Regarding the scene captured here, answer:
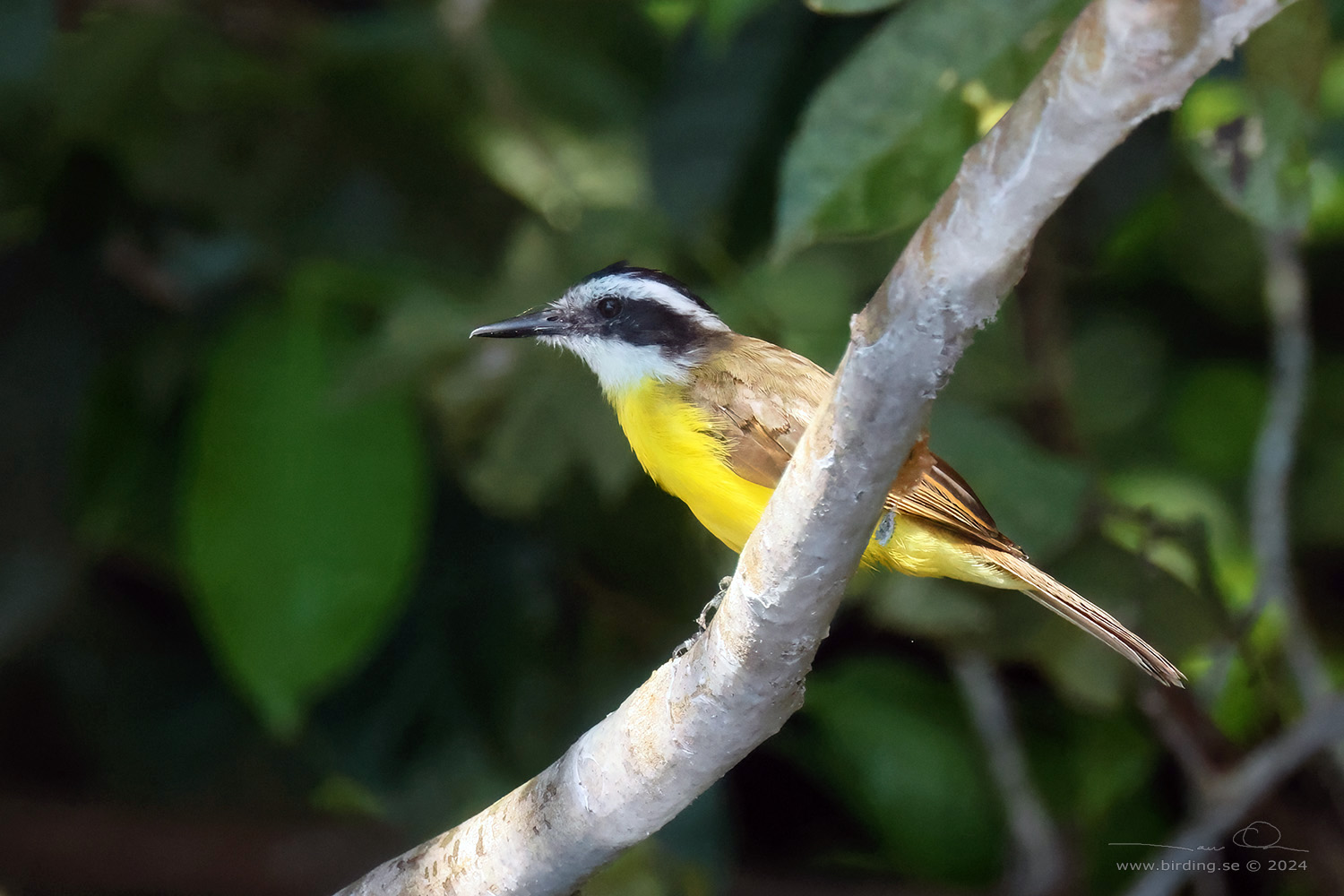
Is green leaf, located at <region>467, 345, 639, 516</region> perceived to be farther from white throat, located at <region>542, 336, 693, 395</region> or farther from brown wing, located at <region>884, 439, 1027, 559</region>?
brown wing, located at <region>884, 439, 1027, 559</region>

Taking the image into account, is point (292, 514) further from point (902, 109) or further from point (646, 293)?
point (902, 109)

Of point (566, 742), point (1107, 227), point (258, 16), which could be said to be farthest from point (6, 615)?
point (1107, 227)

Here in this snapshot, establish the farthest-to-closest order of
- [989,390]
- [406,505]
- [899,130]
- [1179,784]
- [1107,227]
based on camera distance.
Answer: [1179,784] < [1107,227] < [406,505] < [989,390] < [899,130]

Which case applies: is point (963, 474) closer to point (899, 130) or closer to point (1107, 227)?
point (899, 130)

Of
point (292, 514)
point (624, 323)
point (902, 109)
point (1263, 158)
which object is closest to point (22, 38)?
point (292, 514)

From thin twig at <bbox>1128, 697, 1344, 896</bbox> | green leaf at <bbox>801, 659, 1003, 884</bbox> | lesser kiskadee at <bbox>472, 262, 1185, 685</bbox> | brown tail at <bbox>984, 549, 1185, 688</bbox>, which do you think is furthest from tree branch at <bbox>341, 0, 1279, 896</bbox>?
thin twig at <bbox>1128, 697, 1344, 896</bbox>

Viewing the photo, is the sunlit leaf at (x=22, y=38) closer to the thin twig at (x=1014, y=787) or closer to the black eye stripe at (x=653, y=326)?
the black eye stripe at (x=653, y=326)
